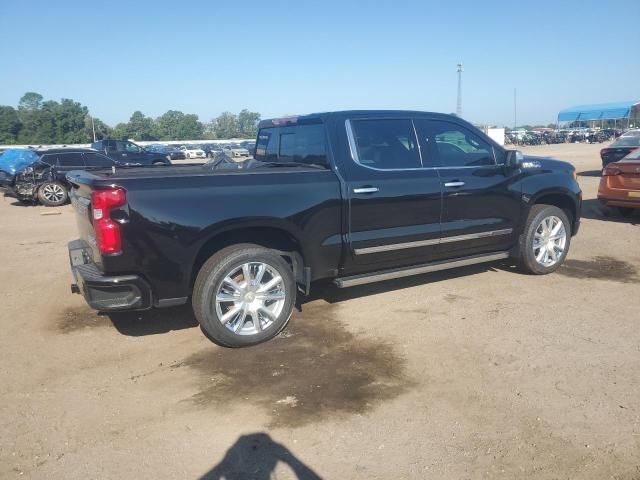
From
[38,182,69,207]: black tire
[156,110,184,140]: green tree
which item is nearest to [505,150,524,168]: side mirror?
[38,182,69,207]: black tire

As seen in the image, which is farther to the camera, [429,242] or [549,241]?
[549,241]

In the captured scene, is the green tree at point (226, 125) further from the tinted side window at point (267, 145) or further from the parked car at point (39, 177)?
the tinted side window at point (267, 145)

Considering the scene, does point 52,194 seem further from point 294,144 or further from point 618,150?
point 618,150

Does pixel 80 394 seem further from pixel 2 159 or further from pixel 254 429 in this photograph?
pixel 2 159

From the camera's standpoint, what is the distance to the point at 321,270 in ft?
15.7

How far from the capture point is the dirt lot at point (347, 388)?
114 inches

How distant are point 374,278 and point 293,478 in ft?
8.14

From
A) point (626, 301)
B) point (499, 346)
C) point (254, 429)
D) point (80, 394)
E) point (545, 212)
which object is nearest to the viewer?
point (254, 429)

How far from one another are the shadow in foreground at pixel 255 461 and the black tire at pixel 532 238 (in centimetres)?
411

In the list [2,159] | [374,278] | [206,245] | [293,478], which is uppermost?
[2,159]

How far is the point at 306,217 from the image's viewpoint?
4.52m

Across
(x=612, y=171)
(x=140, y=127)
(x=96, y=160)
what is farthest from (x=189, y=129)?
(x=612, y=171)

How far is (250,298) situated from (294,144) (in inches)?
71.4

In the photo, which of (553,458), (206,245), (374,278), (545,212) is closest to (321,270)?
(374,278)
